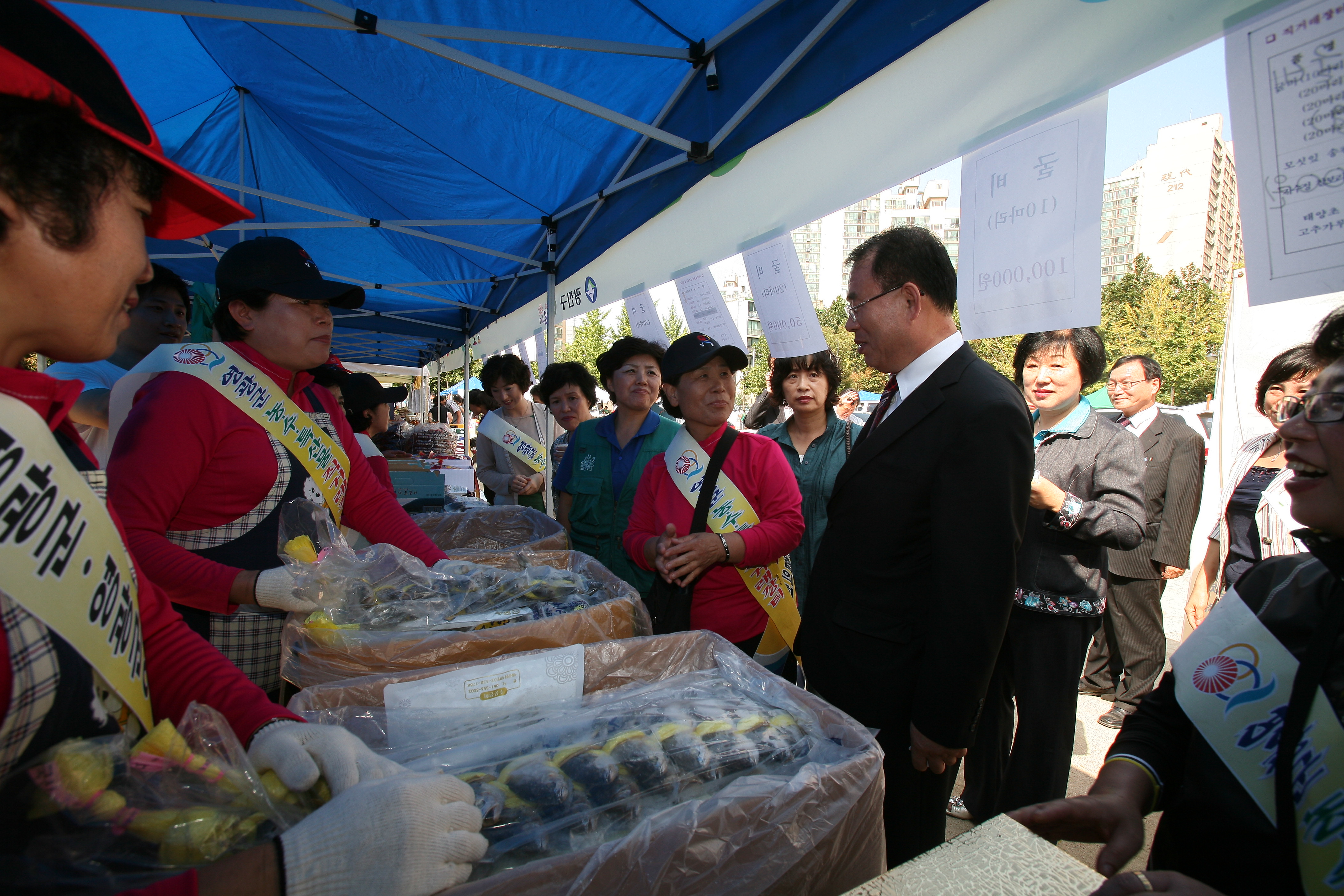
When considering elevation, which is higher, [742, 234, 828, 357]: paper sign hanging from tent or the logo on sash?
[742, 234, 828, 357]: paper sign hanging from tent

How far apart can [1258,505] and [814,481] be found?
1.94 m

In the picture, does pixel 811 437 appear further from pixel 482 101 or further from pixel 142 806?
pixel 142 806

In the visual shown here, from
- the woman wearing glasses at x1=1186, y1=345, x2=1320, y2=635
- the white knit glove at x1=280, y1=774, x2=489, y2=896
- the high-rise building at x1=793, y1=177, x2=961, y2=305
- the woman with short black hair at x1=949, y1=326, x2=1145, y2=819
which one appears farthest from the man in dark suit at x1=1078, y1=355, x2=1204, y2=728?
the high-rise building at x1=793, y1=177, x2=961, y2=305

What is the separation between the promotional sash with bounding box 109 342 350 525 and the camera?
1.60 meters

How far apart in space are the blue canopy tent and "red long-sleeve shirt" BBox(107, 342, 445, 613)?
1538 millimetres

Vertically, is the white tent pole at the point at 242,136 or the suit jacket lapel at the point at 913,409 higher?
the white tent pole at the point at 242,136

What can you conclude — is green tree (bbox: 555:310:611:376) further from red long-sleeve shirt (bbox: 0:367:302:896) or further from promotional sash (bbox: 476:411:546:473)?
red long-sleeve shirt (bbox: 0:367:302:896)

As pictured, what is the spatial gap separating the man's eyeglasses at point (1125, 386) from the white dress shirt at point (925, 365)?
3.27 meters

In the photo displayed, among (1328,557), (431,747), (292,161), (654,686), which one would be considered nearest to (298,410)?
(431,747)

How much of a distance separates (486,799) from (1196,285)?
→ 42.6 m

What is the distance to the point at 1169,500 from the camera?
366 cm

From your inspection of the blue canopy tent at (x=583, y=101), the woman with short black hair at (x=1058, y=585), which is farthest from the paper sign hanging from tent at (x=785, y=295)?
the woman with short black hair at (x=1058, y=585)

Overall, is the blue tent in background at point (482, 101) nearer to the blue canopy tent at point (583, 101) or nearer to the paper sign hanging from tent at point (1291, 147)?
the blue canopy tent at point (583, 101)

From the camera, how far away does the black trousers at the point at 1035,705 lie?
235 centimetres
